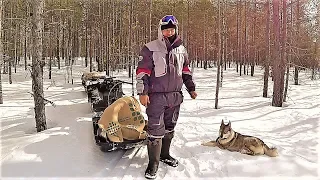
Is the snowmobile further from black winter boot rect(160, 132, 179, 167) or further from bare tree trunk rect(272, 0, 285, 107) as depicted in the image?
bare tree trunk rect(272, 0, 285, 107)

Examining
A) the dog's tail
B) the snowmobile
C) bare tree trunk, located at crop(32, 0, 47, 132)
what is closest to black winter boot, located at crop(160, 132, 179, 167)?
the snowmobile

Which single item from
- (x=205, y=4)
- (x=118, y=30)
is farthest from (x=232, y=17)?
(x=118, y=30)

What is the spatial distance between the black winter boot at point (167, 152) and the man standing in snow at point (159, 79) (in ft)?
0.99

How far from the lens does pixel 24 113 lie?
1127 centimetres

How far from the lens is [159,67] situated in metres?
3.86

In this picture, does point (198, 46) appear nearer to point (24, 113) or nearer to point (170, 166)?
point (24, 113)

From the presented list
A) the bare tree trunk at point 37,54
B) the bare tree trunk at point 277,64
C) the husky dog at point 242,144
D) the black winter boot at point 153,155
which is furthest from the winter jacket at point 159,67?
the bare tree trunk at point 277,64

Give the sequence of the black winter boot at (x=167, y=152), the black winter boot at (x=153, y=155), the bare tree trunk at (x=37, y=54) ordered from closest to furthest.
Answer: the black winter boot at (x=153, y=155) < the black winter boot at (x=167, y=152) < the bare tree trunk at (x=37, y=54)

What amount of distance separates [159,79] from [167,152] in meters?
1.28

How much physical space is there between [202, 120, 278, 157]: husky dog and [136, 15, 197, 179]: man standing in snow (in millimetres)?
1306

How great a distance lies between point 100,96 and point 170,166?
497cm

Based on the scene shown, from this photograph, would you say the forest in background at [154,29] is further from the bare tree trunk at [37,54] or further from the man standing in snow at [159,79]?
the man standing in snow at [159,79]

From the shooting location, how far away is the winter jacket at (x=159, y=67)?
380 cm

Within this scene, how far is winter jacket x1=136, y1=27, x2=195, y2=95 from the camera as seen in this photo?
12.5ft
